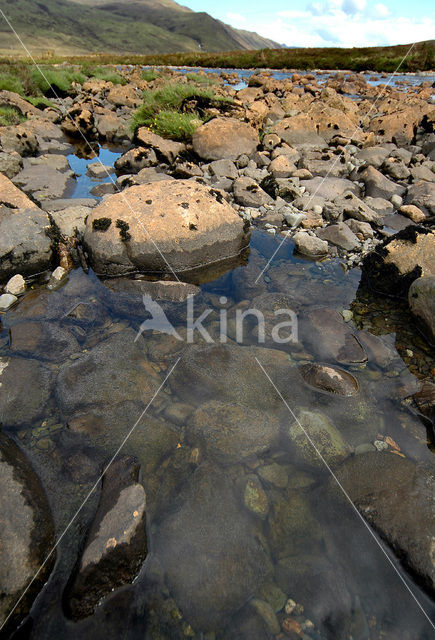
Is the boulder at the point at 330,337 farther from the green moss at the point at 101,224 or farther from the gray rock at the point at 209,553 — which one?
the green moss at the point at 101,224

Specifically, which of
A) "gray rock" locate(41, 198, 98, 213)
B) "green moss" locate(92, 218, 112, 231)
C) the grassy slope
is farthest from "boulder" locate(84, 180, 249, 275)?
the grassy slope

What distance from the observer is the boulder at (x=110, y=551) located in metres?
2.75

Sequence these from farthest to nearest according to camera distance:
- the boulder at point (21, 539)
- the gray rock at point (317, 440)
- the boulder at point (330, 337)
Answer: the boulder at point (330, 337)
the gray rock at point (317, 440)
the boulder at point (21, 539)

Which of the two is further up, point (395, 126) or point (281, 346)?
point (395, 126)

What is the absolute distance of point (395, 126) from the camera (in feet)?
49.5

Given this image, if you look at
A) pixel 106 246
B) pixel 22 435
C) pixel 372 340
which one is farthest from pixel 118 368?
pixel 372 340

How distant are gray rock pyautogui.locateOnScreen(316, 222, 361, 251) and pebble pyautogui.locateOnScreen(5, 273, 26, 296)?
263 inches

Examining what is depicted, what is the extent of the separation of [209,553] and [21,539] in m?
1.67

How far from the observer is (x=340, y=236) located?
8.16 metres

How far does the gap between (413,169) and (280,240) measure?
7.04 metres

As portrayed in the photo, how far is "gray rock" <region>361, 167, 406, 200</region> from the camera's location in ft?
34.0

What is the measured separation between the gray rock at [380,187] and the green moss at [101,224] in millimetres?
8175

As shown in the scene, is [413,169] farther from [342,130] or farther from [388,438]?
[388,438]

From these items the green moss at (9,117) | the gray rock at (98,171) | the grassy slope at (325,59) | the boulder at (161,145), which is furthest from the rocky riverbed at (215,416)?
the grassy slope at (325,59)
